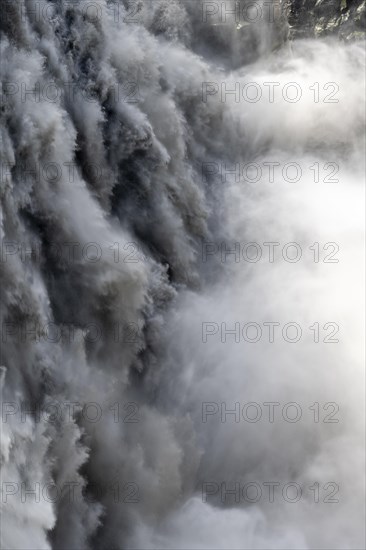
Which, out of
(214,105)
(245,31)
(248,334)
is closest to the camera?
(248,334)

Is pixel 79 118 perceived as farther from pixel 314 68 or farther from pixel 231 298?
pixel 314 68

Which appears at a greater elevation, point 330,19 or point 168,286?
point 330,19

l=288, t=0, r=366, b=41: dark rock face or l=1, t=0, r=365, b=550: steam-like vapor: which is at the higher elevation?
l=288, t=0, r=366, b=41: dark rock face

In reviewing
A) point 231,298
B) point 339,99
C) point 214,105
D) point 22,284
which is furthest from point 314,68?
point 22,284

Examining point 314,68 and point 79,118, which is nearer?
point 79,118

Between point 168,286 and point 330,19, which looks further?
point 330,19

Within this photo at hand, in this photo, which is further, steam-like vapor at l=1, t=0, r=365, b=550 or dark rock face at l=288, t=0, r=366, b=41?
dark rock face at l=288, t=0, r=366, b=41
